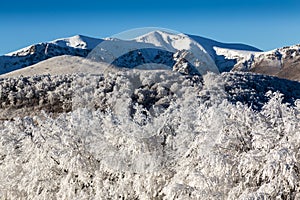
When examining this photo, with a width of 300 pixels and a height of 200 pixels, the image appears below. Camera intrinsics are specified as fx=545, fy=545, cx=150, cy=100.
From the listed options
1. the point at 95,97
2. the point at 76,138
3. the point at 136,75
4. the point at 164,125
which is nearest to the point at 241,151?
the point at 164,125

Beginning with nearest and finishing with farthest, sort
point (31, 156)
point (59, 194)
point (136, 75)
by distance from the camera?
point (59, 194) < point (31, 156) < point (136, 75)

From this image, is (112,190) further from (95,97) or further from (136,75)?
(136,75)

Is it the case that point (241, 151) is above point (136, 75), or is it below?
above

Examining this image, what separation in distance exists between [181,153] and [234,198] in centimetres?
440

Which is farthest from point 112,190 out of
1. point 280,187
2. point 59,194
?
point 280,187

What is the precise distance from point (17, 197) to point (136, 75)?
78.5 meters

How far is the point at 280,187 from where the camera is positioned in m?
19.3

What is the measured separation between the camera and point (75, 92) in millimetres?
93875

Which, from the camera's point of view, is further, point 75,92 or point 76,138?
point 75,92

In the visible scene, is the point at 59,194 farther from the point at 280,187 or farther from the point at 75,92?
the point at 75,92

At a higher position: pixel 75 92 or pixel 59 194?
pixel 59 194

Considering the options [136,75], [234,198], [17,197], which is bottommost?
[136,75]

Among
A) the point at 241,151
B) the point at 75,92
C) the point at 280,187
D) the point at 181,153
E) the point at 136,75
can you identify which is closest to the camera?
the point at 280,187

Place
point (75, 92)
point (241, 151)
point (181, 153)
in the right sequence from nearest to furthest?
point (241, 151) → point (181, 153) → point (75, 92)
